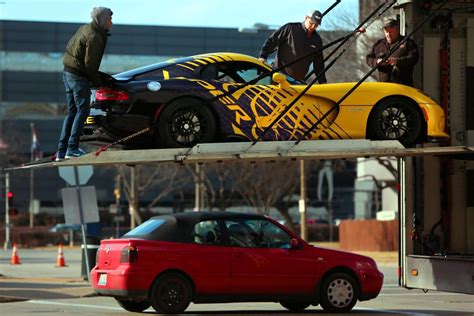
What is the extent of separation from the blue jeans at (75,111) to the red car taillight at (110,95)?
300mm

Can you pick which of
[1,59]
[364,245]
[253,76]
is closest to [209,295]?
[253,76]

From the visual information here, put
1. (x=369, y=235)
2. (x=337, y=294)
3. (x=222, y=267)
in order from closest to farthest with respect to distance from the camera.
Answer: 1. (x=222, y=267)
2. (x=337, y=294)
3. (x=369, y=235)

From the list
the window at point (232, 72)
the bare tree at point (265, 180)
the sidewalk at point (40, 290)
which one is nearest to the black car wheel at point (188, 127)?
the window at point (232, 72)

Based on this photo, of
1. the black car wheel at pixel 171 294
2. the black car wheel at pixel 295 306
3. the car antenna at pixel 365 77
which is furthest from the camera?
the black car wheel at pixel 295 306

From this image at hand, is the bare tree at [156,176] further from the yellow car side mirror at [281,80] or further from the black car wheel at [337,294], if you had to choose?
the yellow car side mirror at [281,80]

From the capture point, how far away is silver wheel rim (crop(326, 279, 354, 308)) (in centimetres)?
1541

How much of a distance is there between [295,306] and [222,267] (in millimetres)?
1726

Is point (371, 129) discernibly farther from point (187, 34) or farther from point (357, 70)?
point (187, 34)

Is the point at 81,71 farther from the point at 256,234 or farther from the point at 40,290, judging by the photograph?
the point at 40,290

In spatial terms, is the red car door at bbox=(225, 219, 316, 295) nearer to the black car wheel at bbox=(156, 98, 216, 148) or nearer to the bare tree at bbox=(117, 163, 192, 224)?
the black car wheel at bbox=(156, 98, 216, 148)

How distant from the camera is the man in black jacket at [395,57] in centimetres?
1126

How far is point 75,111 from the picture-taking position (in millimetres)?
11375

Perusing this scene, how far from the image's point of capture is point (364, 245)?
50.4 metres

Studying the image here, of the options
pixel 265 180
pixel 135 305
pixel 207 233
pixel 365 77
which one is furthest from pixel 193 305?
pixel 265 180
